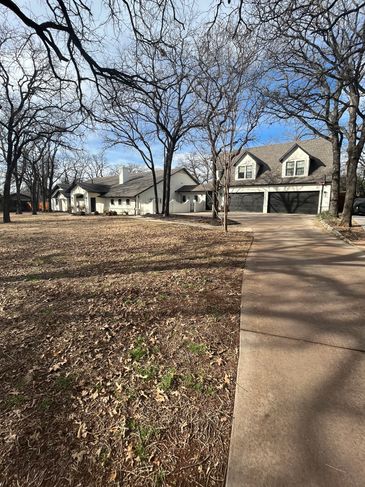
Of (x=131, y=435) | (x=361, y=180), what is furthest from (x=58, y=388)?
(x=361, y=180)

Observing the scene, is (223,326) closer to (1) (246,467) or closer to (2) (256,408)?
(2) (256,408)

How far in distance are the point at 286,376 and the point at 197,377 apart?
2.73 ft

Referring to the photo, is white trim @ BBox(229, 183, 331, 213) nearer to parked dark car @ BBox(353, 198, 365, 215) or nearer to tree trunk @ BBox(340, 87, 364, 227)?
parked dark car @ BBox(353, 198, 365, 215)

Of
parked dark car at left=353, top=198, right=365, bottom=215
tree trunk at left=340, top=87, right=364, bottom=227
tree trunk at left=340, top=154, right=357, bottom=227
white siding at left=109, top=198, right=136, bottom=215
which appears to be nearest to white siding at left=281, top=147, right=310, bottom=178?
parked dark car at left=353, top=198, right=365, bottom=215

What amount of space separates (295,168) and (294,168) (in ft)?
0.32

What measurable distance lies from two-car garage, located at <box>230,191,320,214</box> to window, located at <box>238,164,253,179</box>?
206 cm

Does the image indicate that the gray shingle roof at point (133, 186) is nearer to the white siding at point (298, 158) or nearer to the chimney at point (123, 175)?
the chimney at point (123, 175)

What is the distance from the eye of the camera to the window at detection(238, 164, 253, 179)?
28.7 meters

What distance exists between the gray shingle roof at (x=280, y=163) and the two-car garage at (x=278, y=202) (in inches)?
44.5

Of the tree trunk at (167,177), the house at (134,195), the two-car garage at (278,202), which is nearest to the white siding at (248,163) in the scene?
the two-car garage at (278,202)

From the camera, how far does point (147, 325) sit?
132 inches

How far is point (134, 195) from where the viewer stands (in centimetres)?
2958

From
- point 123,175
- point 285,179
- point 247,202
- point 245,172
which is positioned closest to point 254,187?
point 247,202

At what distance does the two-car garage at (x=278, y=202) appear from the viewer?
947 inches
